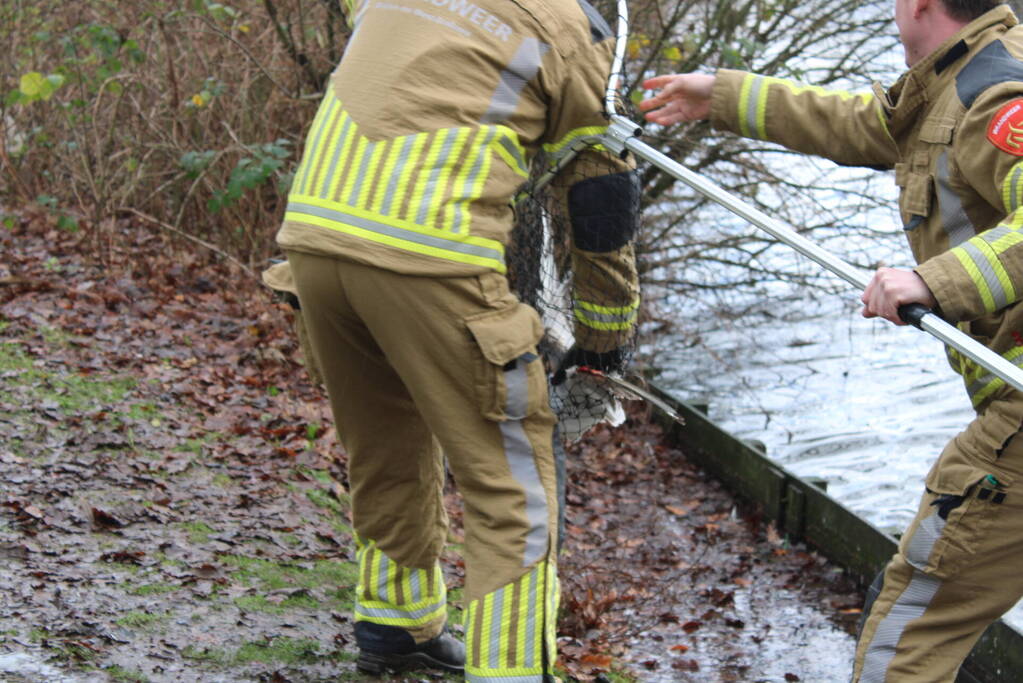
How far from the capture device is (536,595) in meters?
3.06

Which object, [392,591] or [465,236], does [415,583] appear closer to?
[392,591]

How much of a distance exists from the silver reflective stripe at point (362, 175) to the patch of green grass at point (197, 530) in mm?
2131

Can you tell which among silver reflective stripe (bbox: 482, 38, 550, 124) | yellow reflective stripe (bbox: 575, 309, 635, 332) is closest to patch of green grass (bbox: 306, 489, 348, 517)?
yellow reflective stripe (bbox: 575, 309, 635, 332)

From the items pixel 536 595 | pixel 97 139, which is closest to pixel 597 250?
pixel 536 595

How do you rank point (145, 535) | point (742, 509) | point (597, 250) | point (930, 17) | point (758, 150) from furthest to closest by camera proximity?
point (758, 150) → point (742, 509) → point (145, 535) → point (597, 250) → point (930, 17)

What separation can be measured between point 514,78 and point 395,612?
1.67 meters

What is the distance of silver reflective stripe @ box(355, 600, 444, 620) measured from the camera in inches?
143

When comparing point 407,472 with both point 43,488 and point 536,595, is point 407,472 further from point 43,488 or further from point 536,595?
point 43,488

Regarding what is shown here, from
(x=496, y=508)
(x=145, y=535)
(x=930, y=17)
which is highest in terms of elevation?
(x=930, y=17)

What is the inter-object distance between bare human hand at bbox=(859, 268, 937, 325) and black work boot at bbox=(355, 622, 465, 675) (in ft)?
5.69

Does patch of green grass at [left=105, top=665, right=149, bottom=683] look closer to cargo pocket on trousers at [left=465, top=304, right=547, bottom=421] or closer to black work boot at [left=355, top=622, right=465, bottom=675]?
black work boot at [left=355, top=622, right=465, bottom=675]

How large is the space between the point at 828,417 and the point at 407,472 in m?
5.68

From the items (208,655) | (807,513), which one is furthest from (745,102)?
(807,513)

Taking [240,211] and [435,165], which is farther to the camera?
[240,211]
